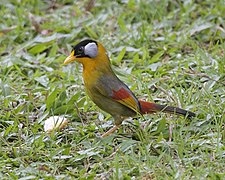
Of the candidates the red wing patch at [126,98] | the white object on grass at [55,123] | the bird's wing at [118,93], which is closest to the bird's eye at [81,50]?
the bird's wing at [118,93]

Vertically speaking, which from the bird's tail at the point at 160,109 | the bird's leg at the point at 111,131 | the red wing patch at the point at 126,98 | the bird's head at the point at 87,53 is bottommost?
the bird's leg at the point at 111,131

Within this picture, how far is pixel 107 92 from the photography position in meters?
5.55

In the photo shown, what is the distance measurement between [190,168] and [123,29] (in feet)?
10.5

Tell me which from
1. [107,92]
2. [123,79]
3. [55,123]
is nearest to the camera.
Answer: [107,92]

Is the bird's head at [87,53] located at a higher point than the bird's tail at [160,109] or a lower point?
higher

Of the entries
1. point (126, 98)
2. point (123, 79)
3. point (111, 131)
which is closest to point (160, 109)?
point (126, 98)

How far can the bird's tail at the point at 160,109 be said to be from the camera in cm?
556

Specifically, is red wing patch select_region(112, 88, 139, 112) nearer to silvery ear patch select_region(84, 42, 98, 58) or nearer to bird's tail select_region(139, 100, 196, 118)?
bird's tail select_region(139, 100, 196, 118)

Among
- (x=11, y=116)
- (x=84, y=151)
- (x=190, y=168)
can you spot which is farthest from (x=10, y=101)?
(x=190, y=168)

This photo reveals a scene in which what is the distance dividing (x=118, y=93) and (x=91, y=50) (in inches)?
16.1

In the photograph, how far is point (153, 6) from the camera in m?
8.17

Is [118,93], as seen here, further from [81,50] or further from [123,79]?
[123,79]

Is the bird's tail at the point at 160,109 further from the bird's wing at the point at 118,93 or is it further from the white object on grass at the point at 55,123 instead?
the white object on grass at the point at 55,123

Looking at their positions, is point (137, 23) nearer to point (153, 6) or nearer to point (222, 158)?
point (153, 6)
